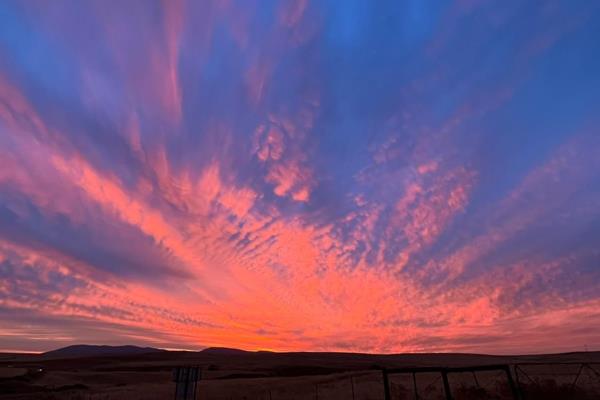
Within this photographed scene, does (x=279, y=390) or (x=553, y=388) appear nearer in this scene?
(x=553, y=388)

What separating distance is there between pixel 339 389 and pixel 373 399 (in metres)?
11.0

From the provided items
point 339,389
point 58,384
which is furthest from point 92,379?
point 339,389

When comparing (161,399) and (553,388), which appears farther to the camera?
(161,399)

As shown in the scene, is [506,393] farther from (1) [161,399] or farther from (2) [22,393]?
(2) [22,393]

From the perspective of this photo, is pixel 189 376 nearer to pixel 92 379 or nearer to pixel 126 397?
pixel 126 397

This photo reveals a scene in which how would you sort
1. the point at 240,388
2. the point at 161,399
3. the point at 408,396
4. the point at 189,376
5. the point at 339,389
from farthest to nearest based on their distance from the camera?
the point at 240,388 < the point at 339,389 < the point at 161,399 < the point at 408,396 < the point at 189,376

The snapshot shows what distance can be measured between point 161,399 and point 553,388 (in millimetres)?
31292

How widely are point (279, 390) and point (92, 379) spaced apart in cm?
3564

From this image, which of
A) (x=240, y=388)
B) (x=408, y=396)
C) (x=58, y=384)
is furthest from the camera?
(x=58, y=384)

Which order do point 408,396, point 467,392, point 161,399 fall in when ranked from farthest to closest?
point 161,399
point 408,396
point 467,392

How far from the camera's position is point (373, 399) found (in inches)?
1457

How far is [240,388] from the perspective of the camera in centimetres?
5259

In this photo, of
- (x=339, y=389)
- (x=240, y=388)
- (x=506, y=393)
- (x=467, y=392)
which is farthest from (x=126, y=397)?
(x=506, y=393)


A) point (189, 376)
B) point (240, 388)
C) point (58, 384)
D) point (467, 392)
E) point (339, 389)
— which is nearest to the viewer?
point (189, 376)
